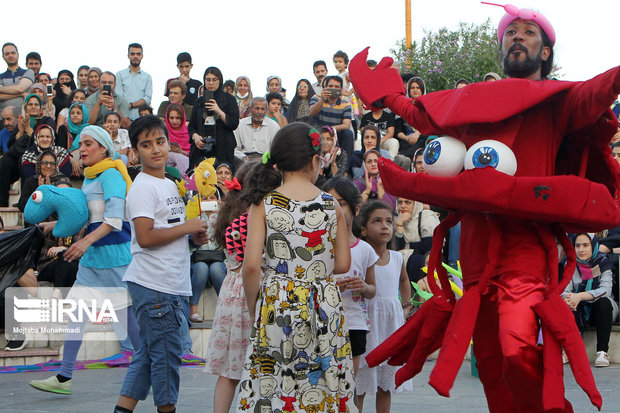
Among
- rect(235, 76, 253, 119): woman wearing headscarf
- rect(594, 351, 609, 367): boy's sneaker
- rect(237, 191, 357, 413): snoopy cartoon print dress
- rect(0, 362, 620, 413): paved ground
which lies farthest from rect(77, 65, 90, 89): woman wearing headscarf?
rect(237, 191, 357, 413): snoopy cartoon print dress

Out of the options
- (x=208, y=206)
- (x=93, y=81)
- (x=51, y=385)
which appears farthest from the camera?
(x=93, y=81)

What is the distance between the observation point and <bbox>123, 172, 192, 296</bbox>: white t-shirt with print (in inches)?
199

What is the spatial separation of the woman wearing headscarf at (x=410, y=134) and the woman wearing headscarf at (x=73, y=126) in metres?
4.71

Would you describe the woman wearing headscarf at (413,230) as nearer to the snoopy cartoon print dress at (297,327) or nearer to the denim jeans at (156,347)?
the denim jeans at (156,347)

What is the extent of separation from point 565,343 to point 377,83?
170cm

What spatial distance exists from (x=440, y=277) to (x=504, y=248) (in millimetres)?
491

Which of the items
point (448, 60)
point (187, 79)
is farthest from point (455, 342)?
point (448, 60)

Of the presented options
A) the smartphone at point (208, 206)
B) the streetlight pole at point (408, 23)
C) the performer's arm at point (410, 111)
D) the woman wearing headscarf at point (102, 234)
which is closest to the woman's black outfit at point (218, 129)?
the woman wearing headscarf at point (102, 234)

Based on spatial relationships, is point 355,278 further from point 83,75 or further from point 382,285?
point 83,75

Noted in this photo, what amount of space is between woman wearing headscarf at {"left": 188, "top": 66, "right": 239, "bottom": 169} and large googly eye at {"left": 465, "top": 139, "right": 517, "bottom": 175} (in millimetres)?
8265

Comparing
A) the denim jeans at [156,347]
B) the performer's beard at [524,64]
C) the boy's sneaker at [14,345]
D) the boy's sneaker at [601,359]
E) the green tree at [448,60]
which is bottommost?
the boy's sneaker at [14,345]

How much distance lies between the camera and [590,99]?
3.73 meters

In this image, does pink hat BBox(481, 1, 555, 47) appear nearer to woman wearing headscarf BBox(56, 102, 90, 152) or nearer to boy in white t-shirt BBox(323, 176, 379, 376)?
boy in white t-shirt BBox(323, 176, 379, 376)

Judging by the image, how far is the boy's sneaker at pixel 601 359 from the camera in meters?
8.49
